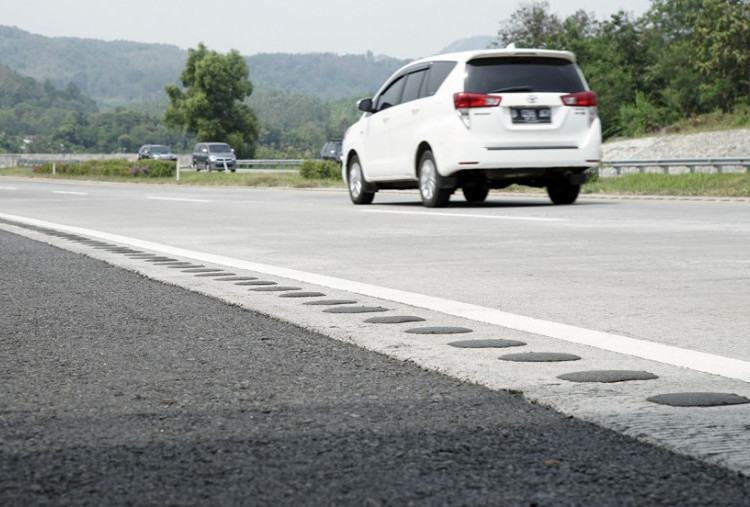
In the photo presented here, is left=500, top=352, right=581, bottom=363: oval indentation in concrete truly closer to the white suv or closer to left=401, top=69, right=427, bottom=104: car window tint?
the white suv

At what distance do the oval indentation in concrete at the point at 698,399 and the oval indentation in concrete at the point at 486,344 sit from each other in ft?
3.58

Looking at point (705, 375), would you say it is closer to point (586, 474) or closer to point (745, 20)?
point (586, 474)

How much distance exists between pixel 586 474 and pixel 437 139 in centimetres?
1268

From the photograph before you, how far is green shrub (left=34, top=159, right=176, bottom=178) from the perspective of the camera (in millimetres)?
44406

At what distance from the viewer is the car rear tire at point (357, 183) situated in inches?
702

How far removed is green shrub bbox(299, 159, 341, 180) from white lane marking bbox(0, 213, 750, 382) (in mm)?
25571

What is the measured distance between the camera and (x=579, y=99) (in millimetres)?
15211

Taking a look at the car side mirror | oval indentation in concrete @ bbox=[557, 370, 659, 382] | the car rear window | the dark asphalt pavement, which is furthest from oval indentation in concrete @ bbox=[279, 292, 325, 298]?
the car side mirror

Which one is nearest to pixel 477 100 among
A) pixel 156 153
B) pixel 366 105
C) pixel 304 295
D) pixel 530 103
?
pixel 530 103

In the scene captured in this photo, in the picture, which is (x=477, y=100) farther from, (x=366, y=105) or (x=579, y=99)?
(x=366, y=105)

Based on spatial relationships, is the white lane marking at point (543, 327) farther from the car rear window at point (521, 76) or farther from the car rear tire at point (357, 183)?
the car rear tire at point (357, 183)

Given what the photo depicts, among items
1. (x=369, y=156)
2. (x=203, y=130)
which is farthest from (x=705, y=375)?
(x=203, y=130)

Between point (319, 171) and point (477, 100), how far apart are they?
19.5m

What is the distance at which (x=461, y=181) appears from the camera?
50.5 ft
